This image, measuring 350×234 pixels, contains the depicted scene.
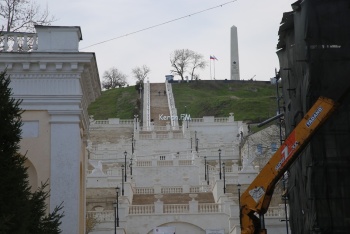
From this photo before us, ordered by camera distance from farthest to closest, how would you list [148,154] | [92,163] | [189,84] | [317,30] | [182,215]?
[189,84]
[148,154]
[92,163]
[182,215]
[317,30]

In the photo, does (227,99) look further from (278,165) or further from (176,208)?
(278,165)

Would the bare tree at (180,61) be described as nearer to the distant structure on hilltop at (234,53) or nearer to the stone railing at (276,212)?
the distant structure on hilltop at (234,53)

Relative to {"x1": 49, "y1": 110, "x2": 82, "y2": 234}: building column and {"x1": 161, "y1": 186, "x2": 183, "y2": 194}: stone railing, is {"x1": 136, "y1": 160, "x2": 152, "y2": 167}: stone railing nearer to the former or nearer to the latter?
{"x1": 161, "y1": 186, "x2": 183, "y2": 194}: stone railing

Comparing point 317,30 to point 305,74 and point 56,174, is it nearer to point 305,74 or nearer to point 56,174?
point 305,74

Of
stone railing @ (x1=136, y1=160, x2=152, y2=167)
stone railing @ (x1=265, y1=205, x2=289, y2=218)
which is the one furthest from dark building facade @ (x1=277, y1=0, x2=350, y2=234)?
stone railing @ (x1=136, y1=160, x2=152, y2=167)

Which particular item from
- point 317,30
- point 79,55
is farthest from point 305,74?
point 79,55

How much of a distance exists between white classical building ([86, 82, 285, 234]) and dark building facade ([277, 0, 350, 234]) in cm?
2105

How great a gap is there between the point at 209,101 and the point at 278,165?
82953mm

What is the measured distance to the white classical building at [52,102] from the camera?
20172mm

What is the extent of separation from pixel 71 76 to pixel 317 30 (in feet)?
20.6

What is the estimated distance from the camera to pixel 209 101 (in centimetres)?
9950

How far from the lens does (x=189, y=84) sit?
11525 centimetres

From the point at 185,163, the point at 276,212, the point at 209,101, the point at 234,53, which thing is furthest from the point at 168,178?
the point at 234,53

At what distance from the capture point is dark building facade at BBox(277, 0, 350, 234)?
18.1 meters
